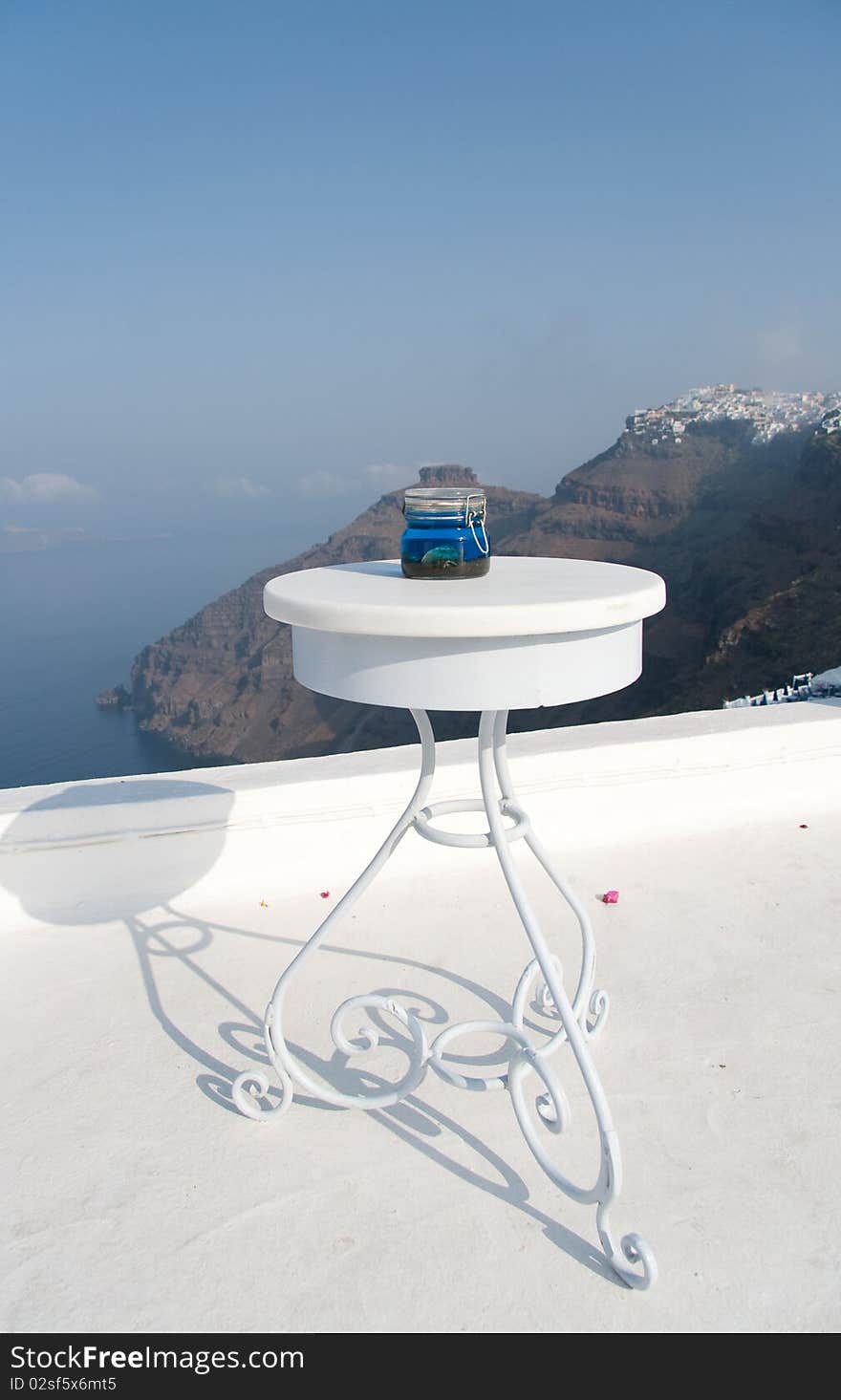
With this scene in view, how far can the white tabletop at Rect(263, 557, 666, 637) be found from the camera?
3.85 ft

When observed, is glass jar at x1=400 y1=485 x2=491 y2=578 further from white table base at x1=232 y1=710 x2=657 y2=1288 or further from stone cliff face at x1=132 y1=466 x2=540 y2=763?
stone cliff face at x1=132 y1=466 x2=540 y2=763

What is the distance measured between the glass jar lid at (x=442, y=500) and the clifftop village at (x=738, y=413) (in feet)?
150

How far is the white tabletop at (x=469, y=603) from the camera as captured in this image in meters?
1.17

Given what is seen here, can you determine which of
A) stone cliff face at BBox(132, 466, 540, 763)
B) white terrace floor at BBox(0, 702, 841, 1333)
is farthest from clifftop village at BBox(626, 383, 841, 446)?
white terrace floor at BBox(0, 702, 841, 1333)

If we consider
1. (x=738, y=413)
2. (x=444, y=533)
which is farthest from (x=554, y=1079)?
(x=738, y=413)

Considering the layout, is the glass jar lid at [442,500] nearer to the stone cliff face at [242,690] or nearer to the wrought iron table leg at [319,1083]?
the wrought iron table leg at [319,1083]

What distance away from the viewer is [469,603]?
1.23 m

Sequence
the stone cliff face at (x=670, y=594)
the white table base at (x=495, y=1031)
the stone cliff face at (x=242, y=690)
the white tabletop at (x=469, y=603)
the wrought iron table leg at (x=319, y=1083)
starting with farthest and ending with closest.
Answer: the stone cliff face at (x=242, y=690), the stone cliff face at (x=670, y=594), the wrought iron table leg at (x=319, y=1083), the white table base at (x=495, y=1031), the white tabletop at (x=469, y=603)

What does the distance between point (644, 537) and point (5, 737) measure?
88.5ft

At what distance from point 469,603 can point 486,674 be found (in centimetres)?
9

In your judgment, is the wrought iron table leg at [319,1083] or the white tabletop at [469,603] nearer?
the white tabletop at [469,603]

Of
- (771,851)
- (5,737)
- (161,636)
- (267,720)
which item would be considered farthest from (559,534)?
(771,851)

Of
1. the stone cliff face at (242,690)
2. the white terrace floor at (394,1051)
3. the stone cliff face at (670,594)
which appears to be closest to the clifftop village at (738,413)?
the stone cliff face at (670,594)

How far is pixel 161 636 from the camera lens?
46.0 meters
